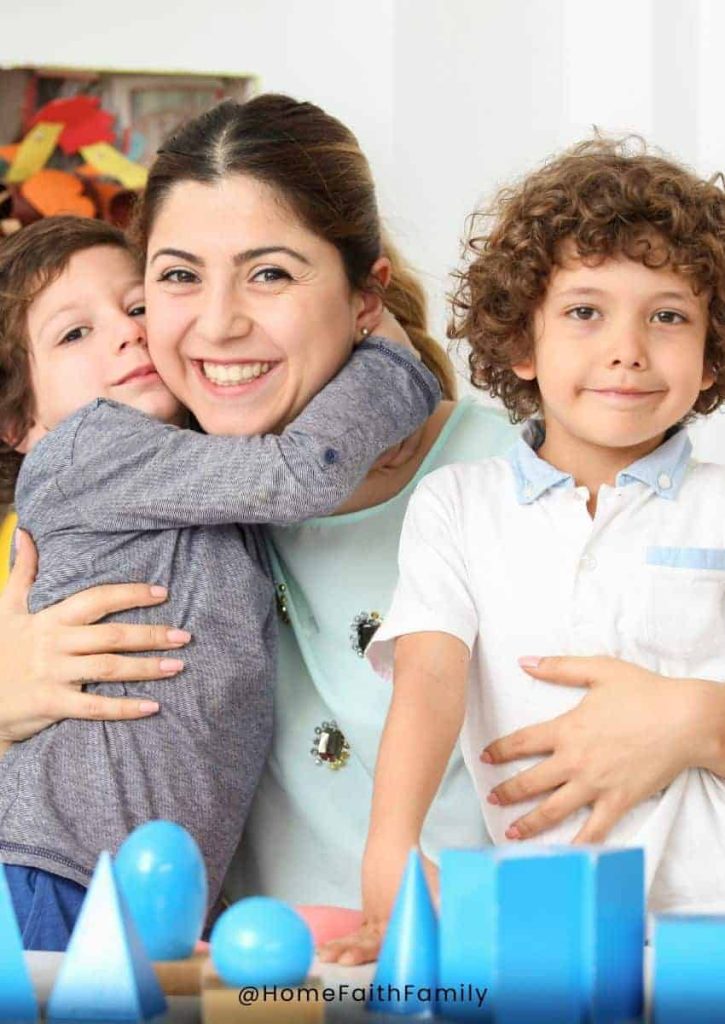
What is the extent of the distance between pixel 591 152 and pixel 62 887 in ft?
3.01

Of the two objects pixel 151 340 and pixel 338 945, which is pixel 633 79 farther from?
pixel 338 945

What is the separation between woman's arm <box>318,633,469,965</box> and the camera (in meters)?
1.20

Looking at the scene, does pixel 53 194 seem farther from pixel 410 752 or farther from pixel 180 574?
pixel 410 752

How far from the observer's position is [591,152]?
153cm

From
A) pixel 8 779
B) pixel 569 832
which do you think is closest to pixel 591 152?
pixel 569 832

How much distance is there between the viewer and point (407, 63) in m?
2.64

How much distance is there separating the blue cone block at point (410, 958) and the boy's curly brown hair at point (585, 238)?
77cm

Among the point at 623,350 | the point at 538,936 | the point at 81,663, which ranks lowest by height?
the point at 538,936

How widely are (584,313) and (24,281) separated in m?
0.73

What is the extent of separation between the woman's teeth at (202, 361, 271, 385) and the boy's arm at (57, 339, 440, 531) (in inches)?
3.2

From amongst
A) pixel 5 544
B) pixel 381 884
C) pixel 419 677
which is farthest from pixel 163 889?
pixel 5 544

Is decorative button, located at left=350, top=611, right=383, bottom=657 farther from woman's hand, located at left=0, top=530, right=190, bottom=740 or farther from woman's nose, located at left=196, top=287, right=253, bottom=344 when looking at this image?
woman's nose, located at left=196, top=287, right=253, bottom=344

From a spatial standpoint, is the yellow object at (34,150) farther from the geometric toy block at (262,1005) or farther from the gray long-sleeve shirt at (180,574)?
the geometric toy block at (262,1005)

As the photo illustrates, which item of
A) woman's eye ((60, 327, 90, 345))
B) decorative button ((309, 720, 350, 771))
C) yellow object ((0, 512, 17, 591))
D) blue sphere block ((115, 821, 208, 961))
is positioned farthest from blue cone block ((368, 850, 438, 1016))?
yellow object ((0, 512, 17, 591))
